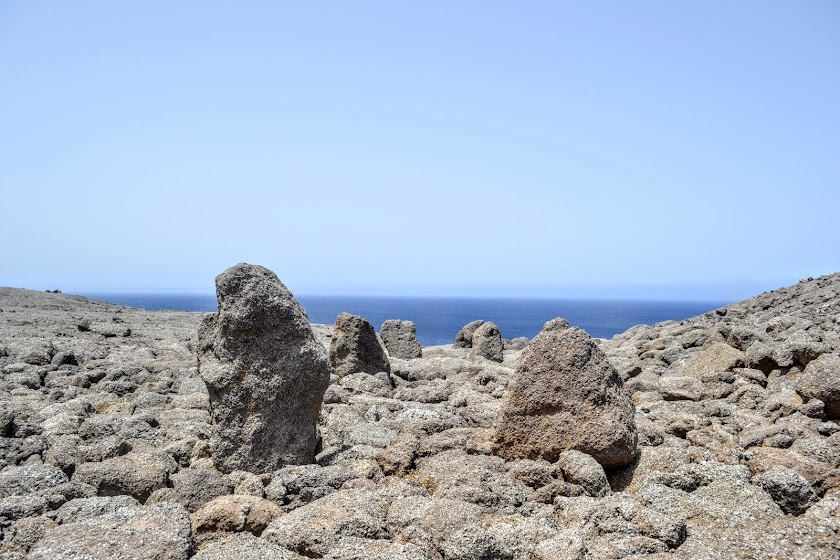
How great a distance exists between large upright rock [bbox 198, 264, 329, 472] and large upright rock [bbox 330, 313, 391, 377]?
5.93 m

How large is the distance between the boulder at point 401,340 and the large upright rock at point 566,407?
42.4 ft

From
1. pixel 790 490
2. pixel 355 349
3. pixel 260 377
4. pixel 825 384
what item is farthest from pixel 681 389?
pixel 260 377

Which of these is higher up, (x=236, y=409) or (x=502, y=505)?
(x=236, y=409)

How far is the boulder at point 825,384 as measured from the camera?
Answer: 28.6 ft

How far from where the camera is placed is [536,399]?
790 centimetres

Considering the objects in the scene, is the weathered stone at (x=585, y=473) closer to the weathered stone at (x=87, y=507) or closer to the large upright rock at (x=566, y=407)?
the large upright rock at (x=566, y=407)

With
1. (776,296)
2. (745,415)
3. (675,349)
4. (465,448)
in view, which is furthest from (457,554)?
(776,296)

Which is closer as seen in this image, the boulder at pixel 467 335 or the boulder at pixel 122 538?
the boulder at pixel 122 538

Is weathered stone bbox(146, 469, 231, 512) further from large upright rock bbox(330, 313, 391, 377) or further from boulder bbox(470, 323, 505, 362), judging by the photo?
boulder bbox(470, 323, 505, 362)

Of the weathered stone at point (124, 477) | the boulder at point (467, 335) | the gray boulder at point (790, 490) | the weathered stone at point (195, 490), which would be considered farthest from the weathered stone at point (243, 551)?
the boulder at point (467, 335)

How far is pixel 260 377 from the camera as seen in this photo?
7.82 meters

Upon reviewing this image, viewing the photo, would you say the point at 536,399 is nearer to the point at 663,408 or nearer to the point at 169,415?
the point at 663,408

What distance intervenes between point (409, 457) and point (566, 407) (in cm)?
202

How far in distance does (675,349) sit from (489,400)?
826cm
